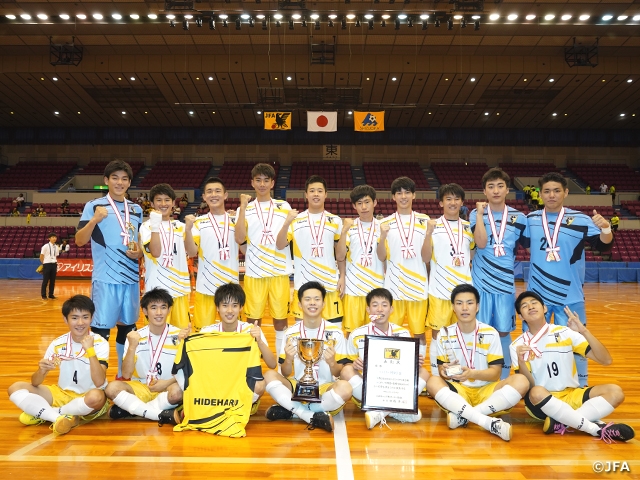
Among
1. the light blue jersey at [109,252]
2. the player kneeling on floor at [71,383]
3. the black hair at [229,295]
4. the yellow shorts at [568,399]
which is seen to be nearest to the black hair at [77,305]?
the player kneeling on floor at [71,383]

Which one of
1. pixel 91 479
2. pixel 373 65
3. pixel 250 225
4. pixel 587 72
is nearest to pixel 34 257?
pixel 373 65

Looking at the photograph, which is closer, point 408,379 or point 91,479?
point 91,479

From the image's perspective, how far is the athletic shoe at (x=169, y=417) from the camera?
12.0 feet

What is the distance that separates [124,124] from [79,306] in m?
26.9

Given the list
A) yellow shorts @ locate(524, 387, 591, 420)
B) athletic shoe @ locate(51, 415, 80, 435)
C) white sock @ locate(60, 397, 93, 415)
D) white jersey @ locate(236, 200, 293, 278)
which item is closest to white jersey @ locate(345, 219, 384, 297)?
white jersey @ locate(236, 200, 293, 278)

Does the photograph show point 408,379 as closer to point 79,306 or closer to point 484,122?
point 79,306

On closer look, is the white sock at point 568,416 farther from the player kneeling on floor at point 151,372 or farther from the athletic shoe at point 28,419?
the athletic shoe at point 28,419

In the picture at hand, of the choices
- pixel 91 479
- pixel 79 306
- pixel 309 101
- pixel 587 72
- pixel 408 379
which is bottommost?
pixel 91 479

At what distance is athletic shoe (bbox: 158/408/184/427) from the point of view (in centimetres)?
365

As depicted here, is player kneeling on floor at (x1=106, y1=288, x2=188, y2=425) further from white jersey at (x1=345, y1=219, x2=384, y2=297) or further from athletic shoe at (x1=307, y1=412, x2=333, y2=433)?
white jersey at (x1=345, y1=219, x2=384, y2=297)

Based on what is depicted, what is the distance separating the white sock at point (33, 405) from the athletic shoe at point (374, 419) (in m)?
2.20

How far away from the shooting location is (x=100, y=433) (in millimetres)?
3535

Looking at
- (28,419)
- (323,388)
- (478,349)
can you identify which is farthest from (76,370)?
(478,349)

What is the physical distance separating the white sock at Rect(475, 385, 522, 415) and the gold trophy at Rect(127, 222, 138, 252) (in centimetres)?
313
